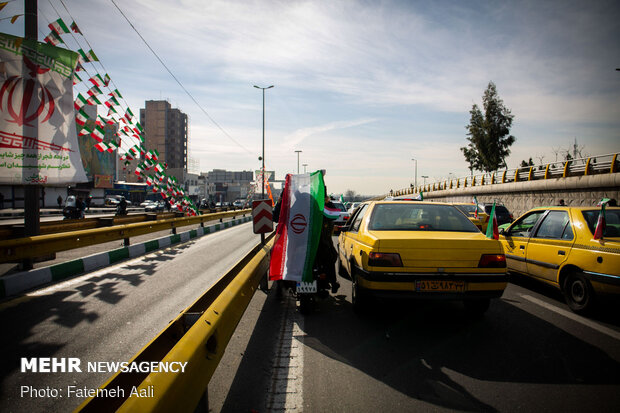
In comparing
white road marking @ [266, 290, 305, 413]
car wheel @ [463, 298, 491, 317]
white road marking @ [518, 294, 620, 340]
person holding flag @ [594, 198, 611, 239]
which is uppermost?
person holding flag @ [594, 198, 611, 239]

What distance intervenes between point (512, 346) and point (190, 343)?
337 cm

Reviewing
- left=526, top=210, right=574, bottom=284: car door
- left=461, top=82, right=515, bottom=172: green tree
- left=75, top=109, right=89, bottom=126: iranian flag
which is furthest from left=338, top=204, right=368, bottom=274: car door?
left=461, top=82, right=515, bottom=172: green tree

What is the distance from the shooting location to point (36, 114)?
277 inches

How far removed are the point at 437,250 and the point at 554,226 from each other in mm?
3019

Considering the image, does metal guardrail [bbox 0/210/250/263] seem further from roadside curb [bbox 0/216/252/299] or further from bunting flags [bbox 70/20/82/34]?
bunting flags [bbox 70/20/82/34]

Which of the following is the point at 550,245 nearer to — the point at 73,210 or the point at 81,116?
the point at 81,116

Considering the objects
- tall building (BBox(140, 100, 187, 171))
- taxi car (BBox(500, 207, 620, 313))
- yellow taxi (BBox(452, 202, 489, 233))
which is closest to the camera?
taxi car (BBox(500, 207, 620, 313))

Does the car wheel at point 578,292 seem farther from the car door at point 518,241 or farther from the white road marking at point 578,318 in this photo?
the car door at point 518,241

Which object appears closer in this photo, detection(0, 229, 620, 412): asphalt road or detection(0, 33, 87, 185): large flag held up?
detection(0, 229, 620, 412): asphalt road

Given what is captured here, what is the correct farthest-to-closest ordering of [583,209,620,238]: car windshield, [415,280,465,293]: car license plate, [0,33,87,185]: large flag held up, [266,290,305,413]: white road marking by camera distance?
[0,33,87,185]: large flag held up
[583,209,620,238]: car windshield
[415,280,465,293]: car license plate
[266,290,305,413]: white road marking

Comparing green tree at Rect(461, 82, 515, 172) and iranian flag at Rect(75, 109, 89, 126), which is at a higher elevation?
→ green tree at Rect(461, 82, 515, 172)

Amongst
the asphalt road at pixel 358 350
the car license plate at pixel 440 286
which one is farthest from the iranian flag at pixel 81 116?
the car license plate at pixel 440 286

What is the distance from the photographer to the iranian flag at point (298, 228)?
485 cm

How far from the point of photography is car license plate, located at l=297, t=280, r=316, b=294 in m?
4.79
